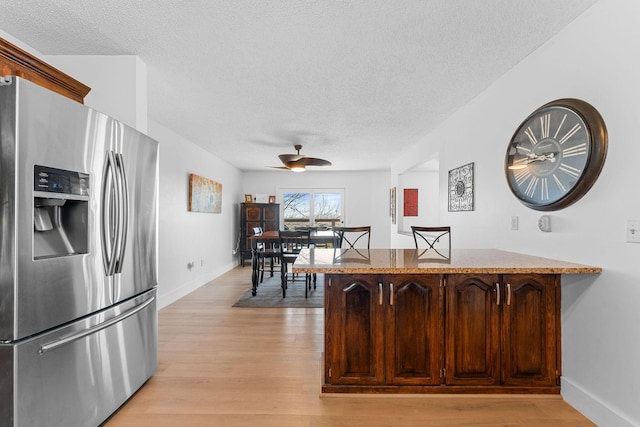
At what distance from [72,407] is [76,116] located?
4.82ft

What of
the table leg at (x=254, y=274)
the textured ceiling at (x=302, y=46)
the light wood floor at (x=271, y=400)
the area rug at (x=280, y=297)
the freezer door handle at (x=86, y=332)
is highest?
the textured ceiling at (x=302, y=46)

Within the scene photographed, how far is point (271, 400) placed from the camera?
210 cm

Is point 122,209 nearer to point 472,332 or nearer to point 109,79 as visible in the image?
point 109,79

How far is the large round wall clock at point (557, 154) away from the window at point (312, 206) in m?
6.01

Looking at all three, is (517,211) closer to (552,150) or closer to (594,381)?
(552,150)

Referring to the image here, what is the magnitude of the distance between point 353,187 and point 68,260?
725 centimetres

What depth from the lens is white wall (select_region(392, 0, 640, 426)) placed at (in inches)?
→ 65.4

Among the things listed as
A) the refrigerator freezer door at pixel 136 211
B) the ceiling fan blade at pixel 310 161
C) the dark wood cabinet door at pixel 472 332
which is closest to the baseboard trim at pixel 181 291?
the refrigerator freezer door at pixel 136 211

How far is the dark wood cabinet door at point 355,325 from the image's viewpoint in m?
2.12

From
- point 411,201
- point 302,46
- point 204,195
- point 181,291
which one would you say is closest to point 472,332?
point 302,46

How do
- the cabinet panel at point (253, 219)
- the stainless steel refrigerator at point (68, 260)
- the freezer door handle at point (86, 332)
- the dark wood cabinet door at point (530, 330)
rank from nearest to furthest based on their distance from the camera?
the stainless steel refrigerator at point (68, 260) < the freezer door handle at point (86, 332) < the dark wood cabinet door at point (530, 330) < the cabinet panel at point (253, 219)

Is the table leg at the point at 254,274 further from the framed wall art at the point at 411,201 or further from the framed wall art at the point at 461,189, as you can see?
the framed wall art at the point at 411,201

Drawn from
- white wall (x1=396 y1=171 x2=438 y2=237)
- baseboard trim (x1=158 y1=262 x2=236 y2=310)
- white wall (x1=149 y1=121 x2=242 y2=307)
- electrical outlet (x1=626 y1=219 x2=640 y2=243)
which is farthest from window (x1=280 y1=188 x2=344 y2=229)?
electrical outlet (x1=626 y1=219 x2=640 y2=243)

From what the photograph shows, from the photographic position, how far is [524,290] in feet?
6.91
